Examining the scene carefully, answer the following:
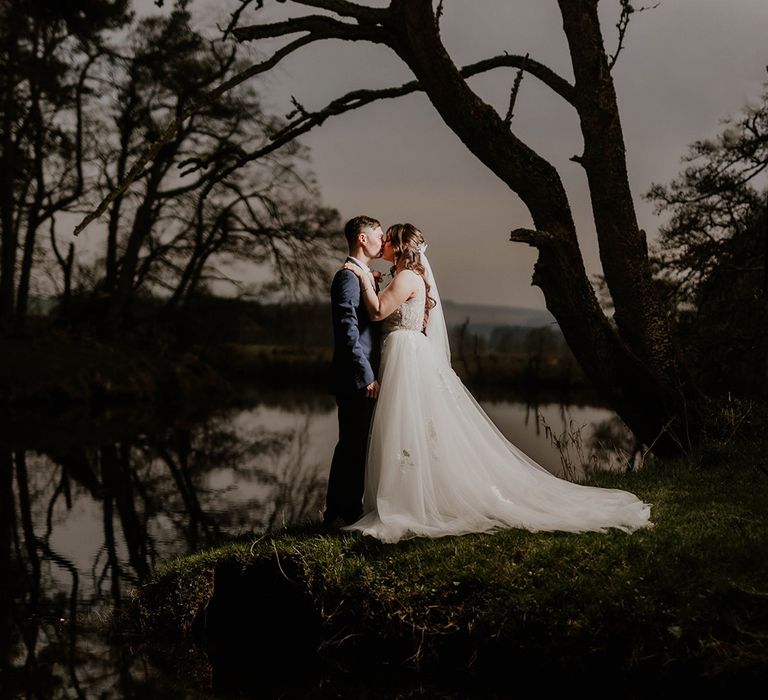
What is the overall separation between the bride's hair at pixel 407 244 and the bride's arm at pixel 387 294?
13 cm

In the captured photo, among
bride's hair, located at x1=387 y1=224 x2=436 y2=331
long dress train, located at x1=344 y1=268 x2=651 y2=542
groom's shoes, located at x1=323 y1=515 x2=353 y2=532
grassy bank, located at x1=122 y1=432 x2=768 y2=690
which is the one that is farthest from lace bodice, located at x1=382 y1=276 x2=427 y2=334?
grassy bank, located at x1=122 y1=432 x2=768 y2=690

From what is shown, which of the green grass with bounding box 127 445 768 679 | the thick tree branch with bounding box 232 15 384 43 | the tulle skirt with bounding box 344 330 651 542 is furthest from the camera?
the thick tree branch with bounding box 232 15 384 43

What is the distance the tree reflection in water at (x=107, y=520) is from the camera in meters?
5.38

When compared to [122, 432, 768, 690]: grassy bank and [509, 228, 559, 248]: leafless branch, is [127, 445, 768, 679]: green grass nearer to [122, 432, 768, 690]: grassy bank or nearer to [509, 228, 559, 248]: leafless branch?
[122, 432, 768, 690]: grassy bank

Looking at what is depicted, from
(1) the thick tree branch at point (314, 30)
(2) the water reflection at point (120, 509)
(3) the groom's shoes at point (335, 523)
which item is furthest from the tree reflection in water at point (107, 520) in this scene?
(1) the thick tree branch at point (314, 30)

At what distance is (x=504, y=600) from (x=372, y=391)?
169 cm

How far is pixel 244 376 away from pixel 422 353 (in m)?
28.1

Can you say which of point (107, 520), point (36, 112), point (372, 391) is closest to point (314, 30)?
point (372, 391)

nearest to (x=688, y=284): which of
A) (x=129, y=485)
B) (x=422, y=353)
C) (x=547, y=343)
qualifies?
(x=422, y=353)

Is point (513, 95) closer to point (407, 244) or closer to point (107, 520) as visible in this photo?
point (407, 244)

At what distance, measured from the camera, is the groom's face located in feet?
20.4

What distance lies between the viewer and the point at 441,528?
559 cm

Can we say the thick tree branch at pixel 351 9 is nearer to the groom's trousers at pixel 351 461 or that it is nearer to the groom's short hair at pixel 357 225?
the groom's short hair at pixel 357 225

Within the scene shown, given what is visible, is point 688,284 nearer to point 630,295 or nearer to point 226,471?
point 630,295
